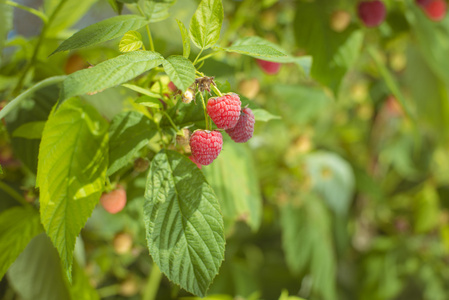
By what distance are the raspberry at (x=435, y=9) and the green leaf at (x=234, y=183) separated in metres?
0.41

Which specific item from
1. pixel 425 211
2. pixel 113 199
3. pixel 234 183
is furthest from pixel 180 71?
pixel 425 211

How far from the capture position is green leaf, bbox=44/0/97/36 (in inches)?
15.5

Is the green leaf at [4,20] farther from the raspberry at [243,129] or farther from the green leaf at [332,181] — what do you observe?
the green leaf at [332,181]

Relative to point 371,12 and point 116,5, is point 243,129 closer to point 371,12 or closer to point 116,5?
point 116,5

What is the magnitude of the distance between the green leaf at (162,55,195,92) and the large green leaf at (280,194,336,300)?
59cm

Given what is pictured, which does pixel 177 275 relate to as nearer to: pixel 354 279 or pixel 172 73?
pixel 172 73

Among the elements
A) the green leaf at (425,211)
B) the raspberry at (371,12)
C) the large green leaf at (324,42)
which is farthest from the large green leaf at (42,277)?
the green leaf at (425,211)

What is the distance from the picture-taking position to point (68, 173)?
26 centimetres

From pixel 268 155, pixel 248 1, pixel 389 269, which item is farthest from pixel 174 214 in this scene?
pixel 389 269

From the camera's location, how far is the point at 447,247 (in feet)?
3.49

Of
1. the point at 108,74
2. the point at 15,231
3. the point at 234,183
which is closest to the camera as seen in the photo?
the point at 108,74

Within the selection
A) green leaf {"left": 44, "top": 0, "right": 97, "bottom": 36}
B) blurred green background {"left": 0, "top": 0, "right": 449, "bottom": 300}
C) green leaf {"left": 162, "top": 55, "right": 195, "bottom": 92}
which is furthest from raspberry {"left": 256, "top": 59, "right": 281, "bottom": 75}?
green leaf {"left": 162, "top": 55, "right": 195, "bottom": 92}

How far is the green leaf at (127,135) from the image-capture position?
0.86 feet

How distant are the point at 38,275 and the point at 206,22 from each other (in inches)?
11.4
